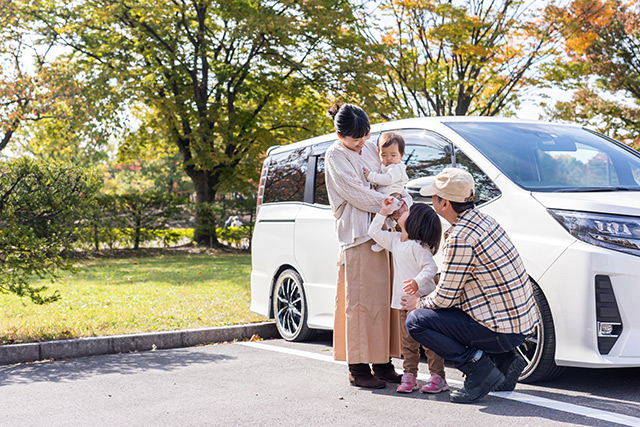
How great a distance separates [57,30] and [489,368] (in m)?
20.2

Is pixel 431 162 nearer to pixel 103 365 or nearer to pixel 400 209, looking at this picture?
pixel 400 209

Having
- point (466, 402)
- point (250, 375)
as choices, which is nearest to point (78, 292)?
point (250, 375)

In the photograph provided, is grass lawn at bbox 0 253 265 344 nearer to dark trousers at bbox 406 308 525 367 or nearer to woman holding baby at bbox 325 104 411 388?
woman holding baby at bbox 325 104 411 388

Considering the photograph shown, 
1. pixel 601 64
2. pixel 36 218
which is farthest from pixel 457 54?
pixel 36 218

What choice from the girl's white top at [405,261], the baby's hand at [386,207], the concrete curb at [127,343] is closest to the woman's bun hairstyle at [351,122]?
the baby's hand at [386,207]

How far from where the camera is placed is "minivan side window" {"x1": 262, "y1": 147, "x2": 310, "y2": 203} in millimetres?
6902

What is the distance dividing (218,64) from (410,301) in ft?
60.0

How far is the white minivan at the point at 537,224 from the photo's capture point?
425 centimetres

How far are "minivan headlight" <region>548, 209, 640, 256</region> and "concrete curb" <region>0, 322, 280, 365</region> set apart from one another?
3874 mm

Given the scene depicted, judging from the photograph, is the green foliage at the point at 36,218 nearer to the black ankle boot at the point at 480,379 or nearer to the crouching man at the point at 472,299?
the crouching man at the point at 472,299

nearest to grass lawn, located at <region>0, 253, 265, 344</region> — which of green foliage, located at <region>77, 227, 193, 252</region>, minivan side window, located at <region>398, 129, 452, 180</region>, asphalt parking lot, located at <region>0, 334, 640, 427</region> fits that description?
asphalt parking lot, located at <region>0, 334, 640, 427</region>

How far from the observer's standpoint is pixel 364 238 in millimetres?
4855

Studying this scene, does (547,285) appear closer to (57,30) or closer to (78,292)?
(78,292)

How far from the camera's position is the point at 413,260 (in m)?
4.57
